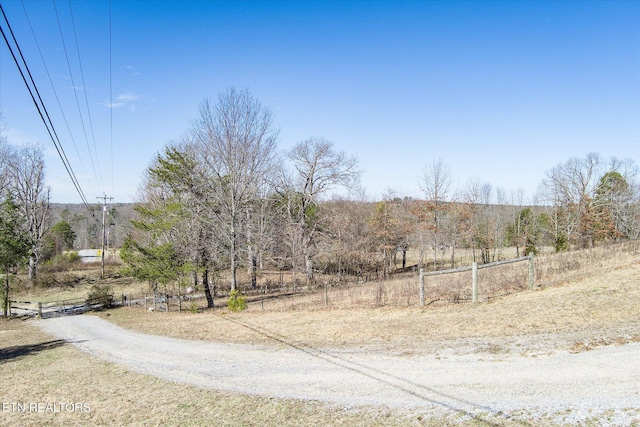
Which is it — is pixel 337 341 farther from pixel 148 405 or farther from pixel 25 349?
pixel 25 349

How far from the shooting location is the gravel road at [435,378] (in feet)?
20.8

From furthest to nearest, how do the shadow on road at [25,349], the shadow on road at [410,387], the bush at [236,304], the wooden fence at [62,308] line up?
the wooden fence at [62,308], the bush at [236,304], the shadow on road at [25,349], the shadow on road at [410,387]

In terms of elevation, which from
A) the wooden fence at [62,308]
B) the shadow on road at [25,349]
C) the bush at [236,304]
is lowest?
the wooden fence at [62,308]

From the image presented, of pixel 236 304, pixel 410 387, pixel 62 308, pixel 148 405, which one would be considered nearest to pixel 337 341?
pixel 410 387

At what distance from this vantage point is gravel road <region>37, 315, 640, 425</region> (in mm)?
6332

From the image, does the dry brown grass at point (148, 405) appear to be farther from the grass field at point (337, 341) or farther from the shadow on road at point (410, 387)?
the shadow on road at point (410, 387)

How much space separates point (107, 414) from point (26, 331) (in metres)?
16.2

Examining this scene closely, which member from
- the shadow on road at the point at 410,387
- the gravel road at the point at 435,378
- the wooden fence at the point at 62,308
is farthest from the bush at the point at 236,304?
the wooden fence at the point at 62,308

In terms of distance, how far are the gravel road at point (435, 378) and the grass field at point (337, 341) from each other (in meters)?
0.39

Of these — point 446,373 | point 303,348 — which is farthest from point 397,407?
point 303,348

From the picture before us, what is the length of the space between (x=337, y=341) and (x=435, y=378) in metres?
4.38

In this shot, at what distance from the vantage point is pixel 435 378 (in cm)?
796

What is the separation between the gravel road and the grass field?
39 centimetres

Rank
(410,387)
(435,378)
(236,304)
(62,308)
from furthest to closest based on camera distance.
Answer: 1. (62,308)
2. (236,304)
3. (435,378)
4. (410,387)
